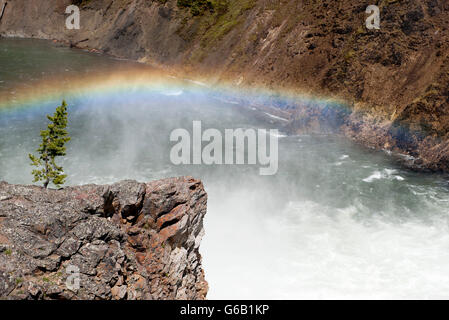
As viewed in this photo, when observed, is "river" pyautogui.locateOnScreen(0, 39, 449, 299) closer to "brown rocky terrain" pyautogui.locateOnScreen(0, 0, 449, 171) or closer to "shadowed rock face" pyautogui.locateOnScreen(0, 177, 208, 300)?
"brown rocky terrain" pyautogui.locateOnScreen(0, 0, 449, 171)

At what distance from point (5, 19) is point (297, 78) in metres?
120

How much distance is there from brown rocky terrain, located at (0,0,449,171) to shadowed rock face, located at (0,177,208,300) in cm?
3566


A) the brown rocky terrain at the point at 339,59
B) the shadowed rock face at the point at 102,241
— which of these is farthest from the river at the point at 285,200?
the shadowed rock face at the point at 102,241

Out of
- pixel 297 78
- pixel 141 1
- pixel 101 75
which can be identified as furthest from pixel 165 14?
pixel 297 78

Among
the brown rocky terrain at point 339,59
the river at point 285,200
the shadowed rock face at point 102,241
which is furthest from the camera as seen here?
the brown rocky terrain at point 339,59

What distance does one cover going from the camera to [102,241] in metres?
18.1

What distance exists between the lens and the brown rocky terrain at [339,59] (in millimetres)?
52219

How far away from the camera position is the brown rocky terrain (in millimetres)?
52219

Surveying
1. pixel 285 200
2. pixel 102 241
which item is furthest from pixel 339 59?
pixel 102 241

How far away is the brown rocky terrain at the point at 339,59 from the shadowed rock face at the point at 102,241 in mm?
35659

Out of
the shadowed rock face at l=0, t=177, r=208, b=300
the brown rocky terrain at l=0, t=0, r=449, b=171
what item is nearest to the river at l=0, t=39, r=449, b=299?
the brown rocky terrain at l=0, t=0, r=449, b=171

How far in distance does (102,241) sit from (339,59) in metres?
56.6

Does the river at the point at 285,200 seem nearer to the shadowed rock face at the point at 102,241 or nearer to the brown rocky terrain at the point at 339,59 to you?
the brown rocky terrain at the point at 339,59

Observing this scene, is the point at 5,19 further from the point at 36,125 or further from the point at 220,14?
the point at 36,125
